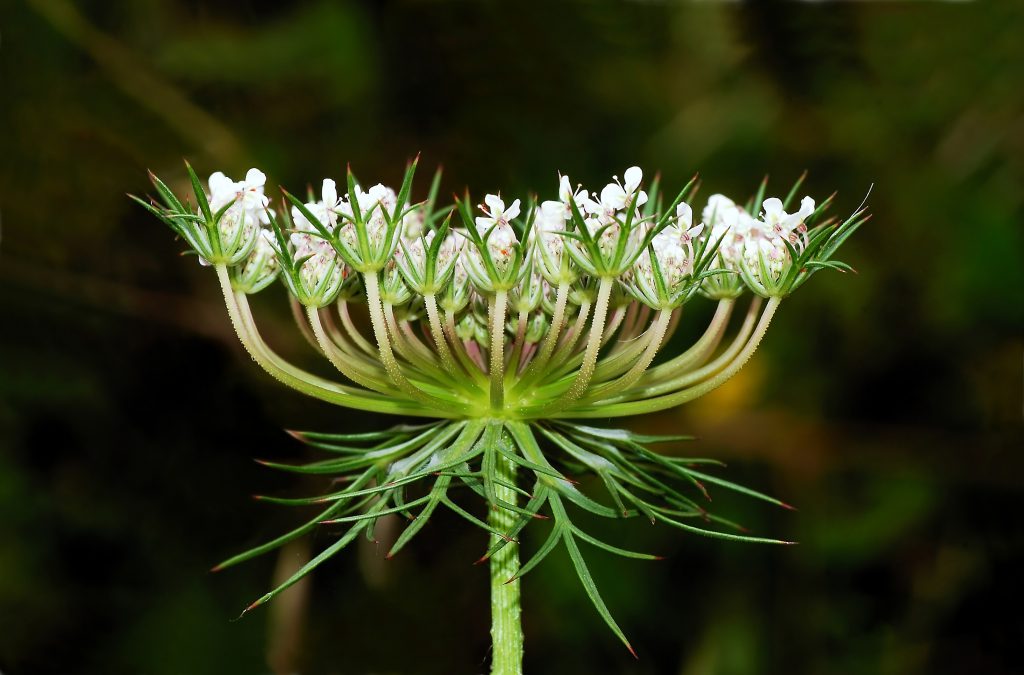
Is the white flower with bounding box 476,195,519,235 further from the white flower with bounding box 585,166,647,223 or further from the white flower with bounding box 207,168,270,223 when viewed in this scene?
the white flower with bounding box 207,168,270,223

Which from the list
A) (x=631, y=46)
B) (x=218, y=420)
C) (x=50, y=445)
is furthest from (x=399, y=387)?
(x=631, y=46)

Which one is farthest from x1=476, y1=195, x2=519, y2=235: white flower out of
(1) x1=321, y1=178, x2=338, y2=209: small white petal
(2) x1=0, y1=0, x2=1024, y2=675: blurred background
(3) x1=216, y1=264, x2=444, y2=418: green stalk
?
(2) x1=0, y1=0, x2=1024, y2=675: blurred background

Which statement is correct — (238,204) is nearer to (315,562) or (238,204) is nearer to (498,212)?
(498,212)

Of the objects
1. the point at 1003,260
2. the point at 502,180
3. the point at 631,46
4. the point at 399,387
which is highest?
the point at 631,46

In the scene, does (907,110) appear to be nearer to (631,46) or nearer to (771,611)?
(631,46)

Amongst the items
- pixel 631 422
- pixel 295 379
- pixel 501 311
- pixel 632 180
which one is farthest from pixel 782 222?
pixel 631 422
